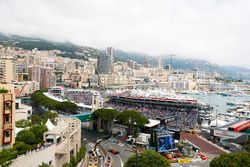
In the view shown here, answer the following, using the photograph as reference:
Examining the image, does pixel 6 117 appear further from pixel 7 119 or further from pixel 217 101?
pixel 217 101

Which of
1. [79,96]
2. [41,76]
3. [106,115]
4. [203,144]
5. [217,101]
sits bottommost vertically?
[217,101]

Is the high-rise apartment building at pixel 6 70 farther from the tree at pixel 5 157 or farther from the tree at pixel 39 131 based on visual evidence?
the tree at pixel 5 157

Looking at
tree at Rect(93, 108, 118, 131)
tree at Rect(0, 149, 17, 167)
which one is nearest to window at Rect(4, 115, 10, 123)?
tree at Rect(0, 149, 17, 167)

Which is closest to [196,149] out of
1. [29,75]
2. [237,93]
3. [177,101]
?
[177,101]

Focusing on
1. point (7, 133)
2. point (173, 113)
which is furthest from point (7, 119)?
point (173, 113)

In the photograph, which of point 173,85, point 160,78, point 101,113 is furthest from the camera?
point 160,78

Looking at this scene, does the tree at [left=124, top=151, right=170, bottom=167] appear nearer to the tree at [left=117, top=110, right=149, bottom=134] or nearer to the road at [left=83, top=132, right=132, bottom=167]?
the road at [left=83, top=132, right=132, bottom=167]

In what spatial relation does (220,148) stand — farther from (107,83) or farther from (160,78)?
(160,78)
